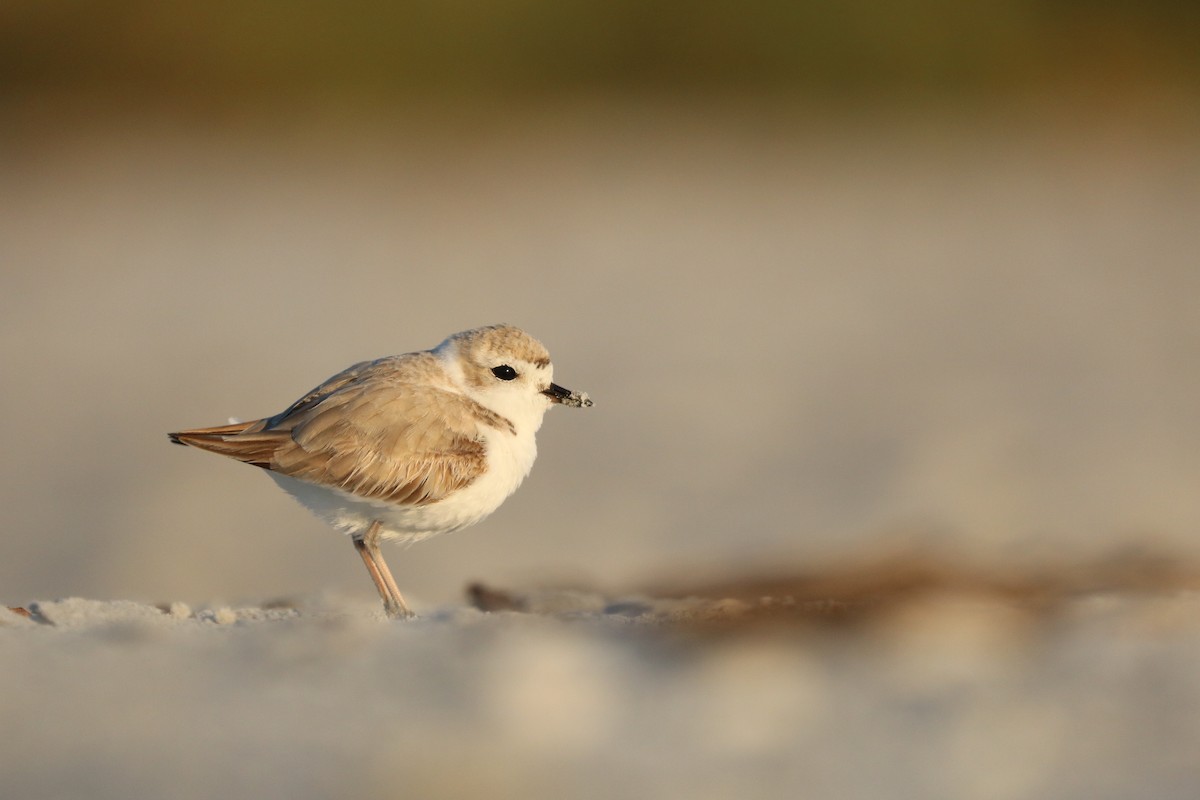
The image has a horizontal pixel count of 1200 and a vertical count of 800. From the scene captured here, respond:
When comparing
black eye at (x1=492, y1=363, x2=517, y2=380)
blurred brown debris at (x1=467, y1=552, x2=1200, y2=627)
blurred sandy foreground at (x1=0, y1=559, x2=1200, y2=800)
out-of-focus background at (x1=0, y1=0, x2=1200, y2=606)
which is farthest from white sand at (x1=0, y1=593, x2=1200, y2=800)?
out-of-focus background at (x1=0, y1=0, x2=1200, y2=606)

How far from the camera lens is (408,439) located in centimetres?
423

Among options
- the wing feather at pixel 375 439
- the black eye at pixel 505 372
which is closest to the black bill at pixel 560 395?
the black eye at pixel 505 372

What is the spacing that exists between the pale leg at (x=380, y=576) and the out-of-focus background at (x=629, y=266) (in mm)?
1233

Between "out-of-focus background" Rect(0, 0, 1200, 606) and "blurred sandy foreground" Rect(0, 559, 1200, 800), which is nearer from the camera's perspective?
"blurred sandy foreground" Rect(0, 559, 1200, 800)

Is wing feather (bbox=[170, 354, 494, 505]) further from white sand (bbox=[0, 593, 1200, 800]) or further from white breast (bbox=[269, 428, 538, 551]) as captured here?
white sand (bbox=[0, 593, 1200, 800])

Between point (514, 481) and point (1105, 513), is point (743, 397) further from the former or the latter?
point (514, 481)

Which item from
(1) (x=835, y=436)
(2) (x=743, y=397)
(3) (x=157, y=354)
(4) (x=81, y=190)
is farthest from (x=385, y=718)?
(4) (x=81, y=190)

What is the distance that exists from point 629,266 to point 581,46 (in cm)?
581

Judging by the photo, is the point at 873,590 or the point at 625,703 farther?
the point at 873,590

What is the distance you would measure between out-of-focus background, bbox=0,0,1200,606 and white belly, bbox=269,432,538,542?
1.15 metres

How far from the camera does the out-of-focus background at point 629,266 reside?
286 inches

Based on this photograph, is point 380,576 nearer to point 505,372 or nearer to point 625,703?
point 505,372

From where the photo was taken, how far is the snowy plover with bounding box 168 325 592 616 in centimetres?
418

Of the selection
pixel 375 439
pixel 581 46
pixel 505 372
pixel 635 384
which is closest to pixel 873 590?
pixel 505 372
